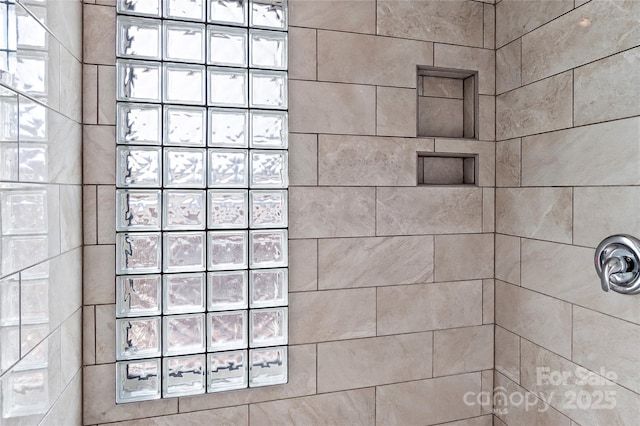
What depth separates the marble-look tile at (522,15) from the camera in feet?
4.33

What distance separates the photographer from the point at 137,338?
1.25 meters

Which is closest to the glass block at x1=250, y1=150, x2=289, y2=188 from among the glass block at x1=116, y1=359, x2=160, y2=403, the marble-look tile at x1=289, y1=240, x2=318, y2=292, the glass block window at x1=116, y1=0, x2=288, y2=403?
the glass block window at x1=116, y1=0, x2=288, y2=403

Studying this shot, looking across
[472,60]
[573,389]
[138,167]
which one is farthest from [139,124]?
[573,389]

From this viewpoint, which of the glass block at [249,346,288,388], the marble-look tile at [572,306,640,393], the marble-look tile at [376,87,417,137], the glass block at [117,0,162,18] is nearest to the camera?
the marble-look tile at [572,306,640,393]

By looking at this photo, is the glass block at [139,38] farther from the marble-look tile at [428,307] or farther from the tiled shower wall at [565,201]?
the tiled shower wall at [565,201]

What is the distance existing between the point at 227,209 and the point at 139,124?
0.39 meters

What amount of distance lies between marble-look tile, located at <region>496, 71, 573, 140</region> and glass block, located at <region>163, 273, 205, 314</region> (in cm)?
130

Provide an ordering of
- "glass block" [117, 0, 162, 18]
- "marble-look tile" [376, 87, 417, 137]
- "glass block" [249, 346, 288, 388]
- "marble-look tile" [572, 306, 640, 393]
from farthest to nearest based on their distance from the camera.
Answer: "marble-look tile" [376, 87, 417, 137]
"glass block" [249, 346, 288, 388]
"glass block" [117, 0, 162, 18]
"marble-look tile" [572, 306, 640, 393]

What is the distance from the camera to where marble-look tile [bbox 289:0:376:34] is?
4.54 feet

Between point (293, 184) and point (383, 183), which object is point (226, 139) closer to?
point (293, 184)

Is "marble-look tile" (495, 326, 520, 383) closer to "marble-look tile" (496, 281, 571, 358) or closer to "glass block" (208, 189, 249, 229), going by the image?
"marble-look tile" (496, 281, 571, 358)

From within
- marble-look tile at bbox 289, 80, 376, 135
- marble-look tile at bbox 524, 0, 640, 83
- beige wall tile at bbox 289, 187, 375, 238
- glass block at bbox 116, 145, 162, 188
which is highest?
marble-look tile at bbox 524, 0, 640, 83

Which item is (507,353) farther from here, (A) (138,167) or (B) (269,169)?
(A) (138,167)

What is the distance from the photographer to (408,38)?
4.91 feet
